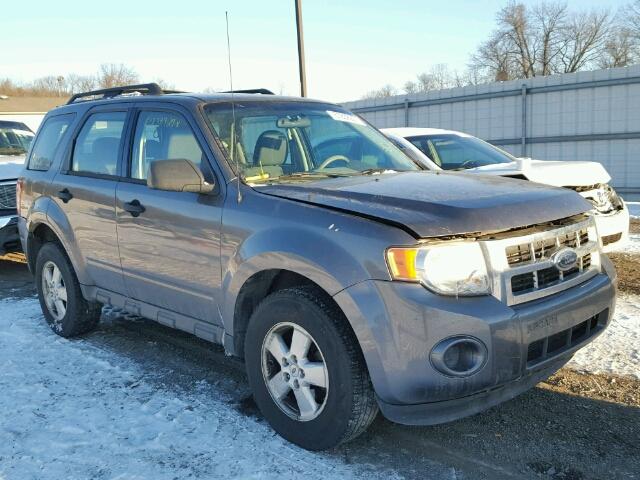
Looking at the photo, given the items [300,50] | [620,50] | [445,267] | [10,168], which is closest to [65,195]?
[445,267]

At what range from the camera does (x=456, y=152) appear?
25.3ft

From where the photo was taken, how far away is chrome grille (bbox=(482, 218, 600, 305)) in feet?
9.11

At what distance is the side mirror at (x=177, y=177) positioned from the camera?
136 inches

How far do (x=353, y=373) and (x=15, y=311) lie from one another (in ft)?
14.8

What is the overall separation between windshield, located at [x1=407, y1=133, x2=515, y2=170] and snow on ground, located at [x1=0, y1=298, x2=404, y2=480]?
4.49 metres

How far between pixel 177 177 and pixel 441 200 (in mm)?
1475

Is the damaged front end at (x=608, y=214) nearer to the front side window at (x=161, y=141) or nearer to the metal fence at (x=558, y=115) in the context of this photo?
the front side window at (x=161, y=141)

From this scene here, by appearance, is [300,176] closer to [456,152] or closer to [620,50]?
[456,152]

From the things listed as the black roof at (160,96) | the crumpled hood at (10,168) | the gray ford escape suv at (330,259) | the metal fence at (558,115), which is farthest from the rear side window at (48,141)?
the metal fence at (558,115)

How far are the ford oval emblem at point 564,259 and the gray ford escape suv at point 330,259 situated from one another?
13 mm

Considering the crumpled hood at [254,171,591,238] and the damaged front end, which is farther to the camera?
the damaged front end

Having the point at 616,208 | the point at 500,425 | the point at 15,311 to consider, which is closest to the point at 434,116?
the point at 616,208

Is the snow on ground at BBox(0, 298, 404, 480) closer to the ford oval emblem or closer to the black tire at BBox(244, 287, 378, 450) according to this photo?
the black tire at BBox(244, 287, 378, 450)

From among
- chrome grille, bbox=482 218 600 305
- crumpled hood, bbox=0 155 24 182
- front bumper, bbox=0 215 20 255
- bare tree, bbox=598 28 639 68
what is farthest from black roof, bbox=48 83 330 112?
bare tree, bbox=598 28 639 68
